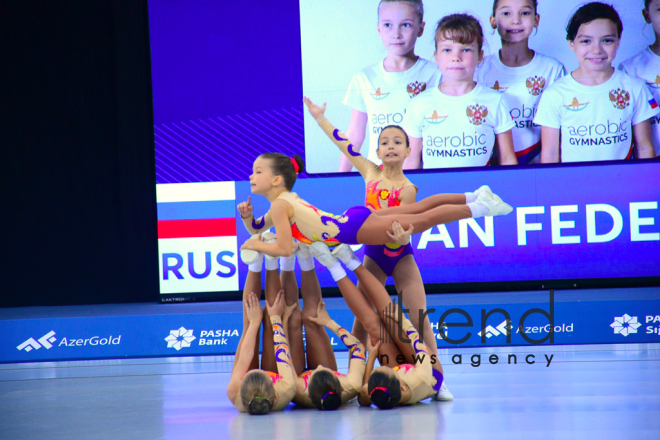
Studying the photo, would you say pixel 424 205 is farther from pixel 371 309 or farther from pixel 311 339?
pixel 311 339

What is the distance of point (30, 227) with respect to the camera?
6.70 metres

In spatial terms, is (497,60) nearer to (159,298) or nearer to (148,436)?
(159,298)

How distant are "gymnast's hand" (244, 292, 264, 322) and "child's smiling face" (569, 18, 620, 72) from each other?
415 cm

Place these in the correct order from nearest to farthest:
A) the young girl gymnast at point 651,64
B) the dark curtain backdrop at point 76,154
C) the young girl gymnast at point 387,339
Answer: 1. the young girl gymnast at point 387,339
2. the young girl gymnast at point 651,64
3. the dark curtain backdrop at point 76,154

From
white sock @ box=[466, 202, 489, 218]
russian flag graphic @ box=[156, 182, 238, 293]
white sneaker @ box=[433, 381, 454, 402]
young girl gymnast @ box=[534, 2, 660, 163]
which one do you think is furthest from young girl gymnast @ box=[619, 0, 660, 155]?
russian flag graphic @ box=[156, 182, 238, 293]

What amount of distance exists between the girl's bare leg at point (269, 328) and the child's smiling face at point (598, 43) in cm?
400

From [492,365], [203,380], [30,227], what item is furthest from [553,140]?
[30,227]

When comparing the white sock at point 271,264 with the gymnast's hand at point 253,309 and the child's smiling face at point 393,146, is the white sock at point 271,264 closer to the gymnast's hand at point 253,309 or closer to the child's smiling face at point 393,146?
the gymnast's hand at point 253,309

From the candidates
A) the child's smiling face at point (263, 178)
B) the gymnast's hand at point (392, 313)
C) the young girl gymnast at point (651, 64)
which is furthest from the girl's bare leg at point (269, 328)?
the young girl gymnast at point (651, 64)

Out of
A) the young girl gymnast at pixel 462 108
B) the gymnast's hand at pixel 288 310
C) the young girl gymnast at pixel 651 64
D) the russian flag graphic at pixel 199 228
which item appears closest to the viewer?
the gymnast's hand at pixel 288 310

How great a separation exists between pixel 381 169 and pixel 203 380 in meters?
1.86

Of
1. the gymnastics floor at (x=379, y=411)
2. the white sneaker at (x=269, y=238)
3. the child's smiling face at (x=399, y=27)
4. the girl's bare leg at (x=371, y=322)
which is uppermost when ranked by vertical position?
the child's smiling face at (x=399, y=27)

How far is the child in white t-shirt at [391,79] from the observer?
6.20m

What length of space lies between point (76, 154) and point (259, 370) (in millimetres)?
4229
